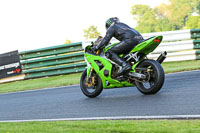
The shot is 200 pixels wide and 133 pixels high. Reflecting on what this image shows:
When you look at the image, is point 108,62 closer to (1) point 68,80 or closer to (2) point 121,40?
(2) point 121,40

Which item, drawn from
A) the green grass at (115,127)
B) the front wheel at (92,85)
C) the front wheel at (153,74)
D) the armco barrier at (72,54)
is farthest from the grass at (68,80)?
the green grass at (115,127)

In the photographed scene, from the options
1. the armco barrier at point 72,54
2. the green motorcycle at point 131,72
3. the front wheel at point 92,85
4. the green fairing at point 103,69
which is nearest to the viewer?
the green motorcycle at point 131,72

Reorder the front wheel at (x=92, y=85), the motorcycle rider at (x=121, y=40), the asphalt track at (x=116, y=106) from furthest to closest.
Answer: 1. the front wheel at (x=92, y=85)
2. the motorcycle rider at (x=121, y=40)
3. the asphalt track at (x=116, y=106)

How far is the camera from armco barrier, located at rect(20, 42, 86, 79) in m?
15.2

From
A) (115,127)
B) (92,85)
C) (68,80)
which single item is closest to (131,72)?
Answer: (92,85)

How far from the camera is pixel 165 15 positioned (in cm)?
18050

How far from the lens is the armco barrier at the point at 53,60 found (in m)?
15.2

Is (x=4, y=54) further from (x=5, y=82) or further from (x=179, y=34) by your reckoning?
(x=179, y=34)

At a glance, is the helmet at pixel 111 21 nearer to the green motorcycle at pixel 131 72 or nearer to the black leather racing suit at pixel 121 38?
the black leather racing suit at pixel 121 38

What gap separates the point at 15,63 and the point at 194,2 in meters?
162

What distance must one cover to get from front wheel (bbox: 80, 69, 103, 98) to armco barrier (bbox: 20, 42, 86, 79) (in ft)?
23.5

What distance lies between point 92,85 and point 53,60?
8373 mm

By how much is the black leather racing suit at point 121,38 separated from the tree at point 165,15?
463 ft

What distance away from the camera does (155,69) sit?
6.21m
